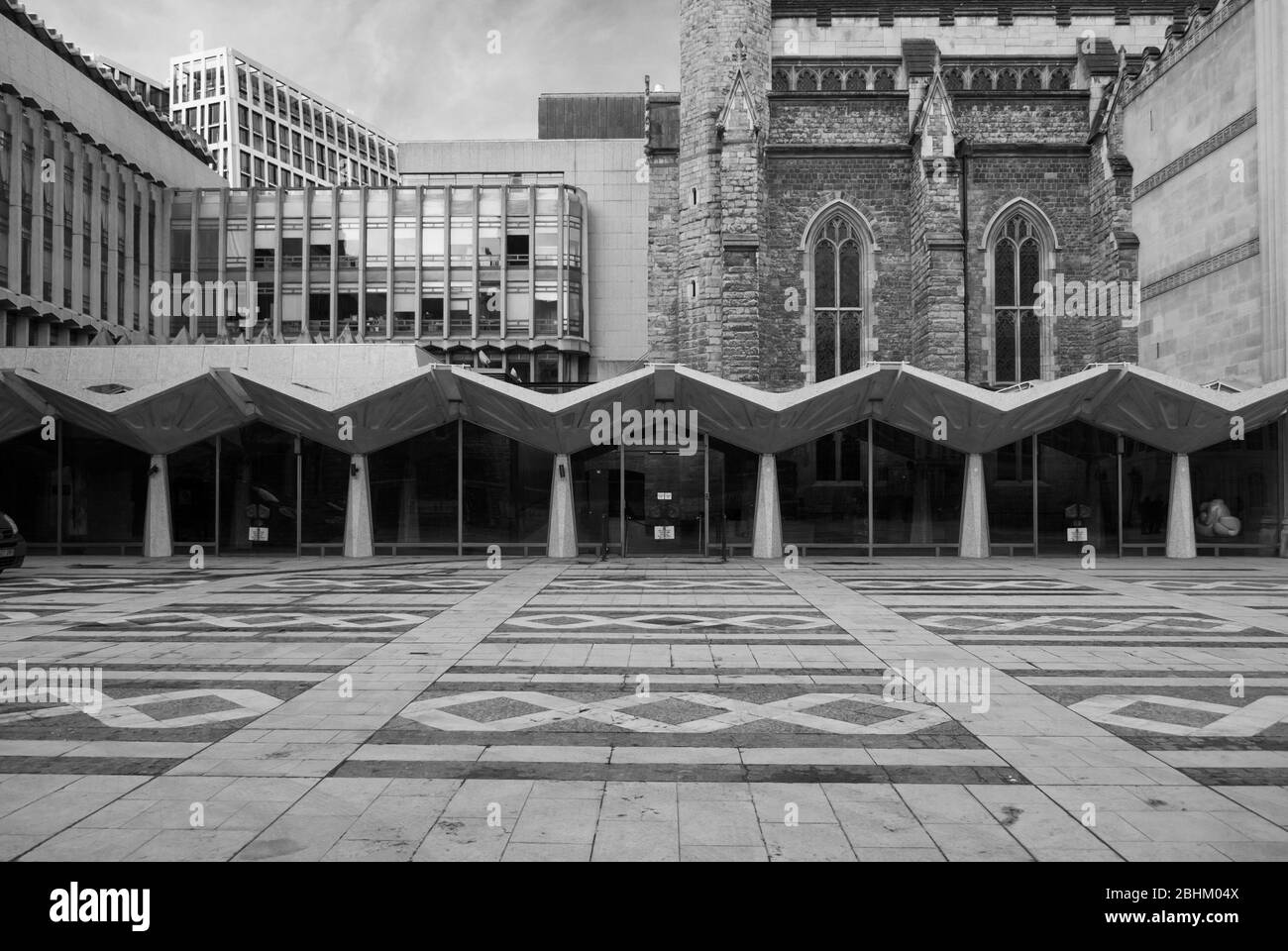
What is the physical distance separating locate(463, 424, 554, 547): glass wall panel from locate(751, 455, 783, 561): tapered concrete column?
4.68m

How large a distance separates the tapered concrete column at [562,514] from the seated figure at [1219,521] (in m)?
14.0

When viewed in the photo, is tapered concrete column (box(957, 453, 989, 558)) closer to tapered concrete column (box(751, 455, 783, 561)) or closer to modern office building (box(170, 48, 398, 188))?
tapered concrete column (box(751, 455, 783, 561))

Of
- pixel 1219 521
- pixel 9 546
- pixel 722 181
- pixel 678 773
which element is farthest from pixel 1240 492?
pixel 9 546

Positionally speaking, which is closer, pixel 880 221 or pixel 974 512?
pixel 974 512

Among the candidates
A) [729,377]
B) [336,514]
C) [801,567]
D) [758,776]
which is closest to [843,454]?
[801,567]

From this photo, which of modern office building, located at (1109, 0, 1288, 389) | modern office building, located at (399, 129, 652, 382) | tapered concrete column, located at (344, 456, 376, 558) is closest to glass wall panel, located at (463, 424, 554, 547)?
tapered concrete column, located at (344, 456, 376, 558)

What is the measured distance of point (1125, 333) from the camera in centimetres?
2756

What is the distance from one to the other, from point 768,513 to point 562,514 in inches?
178

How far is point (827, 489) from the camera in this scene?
805 inches

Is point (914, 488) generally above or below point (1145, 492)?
above

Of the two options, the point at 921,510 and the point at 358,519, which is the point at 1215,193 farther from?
the point at 358,519

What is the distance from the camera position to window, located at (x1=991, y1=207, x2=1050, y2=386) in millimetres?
29266

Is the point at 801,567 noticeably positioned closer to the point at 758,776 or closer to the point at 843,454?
the point at 843,454
